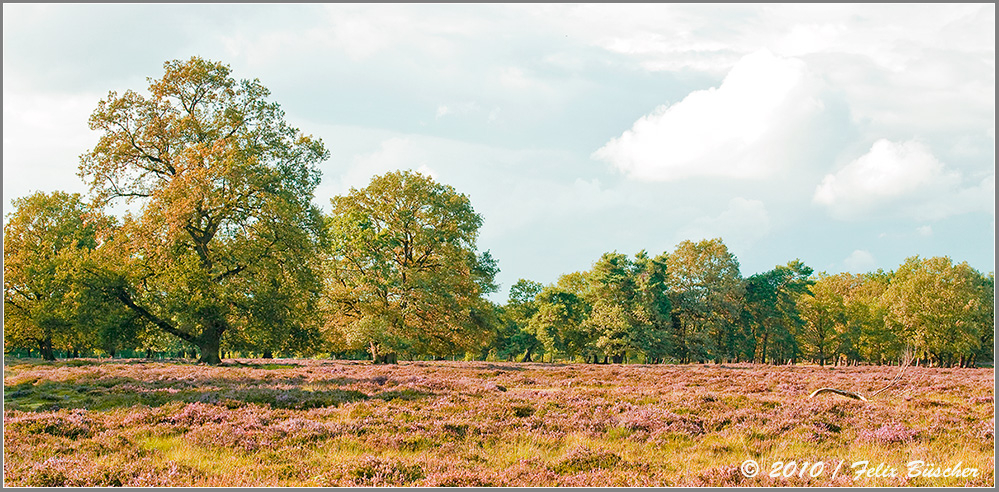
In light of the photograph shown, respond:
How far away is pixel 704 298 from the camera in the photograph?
7106 centimetres

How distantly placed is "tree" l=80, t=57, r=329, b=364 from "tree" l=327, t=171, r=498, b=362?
6.38m

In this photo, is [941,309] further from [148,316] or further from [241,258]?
[148,316]

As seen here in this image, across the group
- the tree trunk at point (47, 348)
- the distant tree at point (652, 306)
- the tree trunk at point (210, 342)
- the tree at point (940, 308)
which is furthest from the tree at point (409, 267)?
the tree at point (940, 308)

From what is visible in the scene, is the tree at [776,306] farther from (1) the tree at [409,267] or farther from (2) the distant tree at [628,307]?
(1) the tree at [409,267]

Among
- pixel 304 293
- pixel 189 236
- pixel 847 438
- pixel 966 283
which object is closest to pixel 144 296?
pixel 189 236

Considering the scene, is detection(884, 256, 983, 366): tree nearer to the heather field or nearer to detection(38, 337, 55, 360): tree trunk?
the heather field

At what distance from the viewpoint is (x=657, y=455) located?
1149 cm

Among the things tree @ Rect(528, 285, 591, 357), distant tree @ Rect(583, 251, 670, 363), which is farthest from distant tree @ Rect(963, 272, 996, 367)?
tree @ Rect(528, 285, 591, 357)

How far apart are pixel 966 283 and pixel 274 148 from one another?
7246 cm

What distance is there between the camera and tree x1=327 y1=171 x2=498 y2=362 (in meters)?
40.9

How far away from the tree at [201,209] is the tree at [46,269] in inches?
115

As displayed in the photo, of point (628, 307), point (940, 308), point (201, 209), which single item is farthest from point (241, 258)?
point (940, 308)

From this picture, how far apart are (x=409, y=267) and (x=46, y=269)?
22.1 m

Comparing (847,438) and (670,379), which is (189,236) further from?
(847,438)
